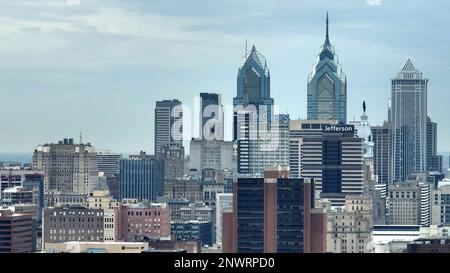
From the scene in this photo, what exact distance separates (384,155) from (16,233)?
4859 mm

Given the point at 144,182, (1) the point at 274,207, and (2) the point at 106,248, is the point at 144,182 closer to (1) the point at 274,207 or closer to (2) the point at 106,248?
(1) the point at 274,207

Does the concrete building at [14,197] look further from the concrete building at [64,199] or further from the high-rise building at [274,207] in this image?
the high-rise building at [274,207]

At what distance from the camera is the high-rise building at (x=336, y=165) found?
14026 mm

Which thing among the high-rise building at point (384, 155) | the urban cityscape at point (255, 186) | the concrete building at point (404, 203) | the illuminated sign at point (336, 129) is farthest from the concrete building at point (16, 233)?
the illuminated sign at point (336, 129)

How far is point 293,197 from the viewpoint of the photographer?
12.1 m

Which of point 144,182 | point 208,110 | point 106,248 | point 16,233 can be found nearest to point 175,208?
point 144,182

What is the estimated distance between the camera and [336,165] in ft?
55.9

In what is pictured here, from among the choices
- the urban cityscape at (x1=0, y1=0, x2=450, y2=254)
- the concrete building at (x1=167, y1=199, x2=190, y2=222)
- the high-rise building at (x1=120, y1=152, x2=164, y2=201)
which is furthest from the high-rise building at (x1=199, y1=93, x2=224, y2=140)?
Answer: the concrete building at (x1=167, y1=199, x2=190, y2=222)

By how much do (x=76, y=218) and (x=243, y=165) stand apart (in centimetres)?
387

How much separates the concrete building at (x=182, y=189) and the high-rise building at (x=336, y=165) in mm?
3289
